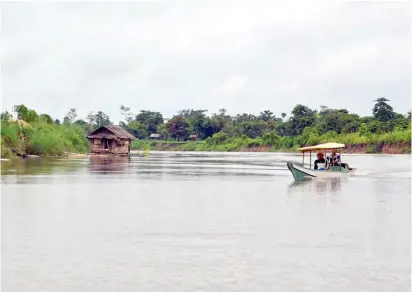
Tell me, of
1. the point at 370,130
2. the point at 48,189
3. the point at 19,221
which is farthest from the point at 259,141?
the point at 19,221

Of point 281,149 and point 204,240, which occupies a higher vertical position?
point 281,149

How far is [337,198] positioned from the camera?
18688mm

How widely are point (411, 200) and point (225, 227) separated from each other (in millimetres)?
7317

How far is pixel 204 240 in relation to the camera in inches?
448

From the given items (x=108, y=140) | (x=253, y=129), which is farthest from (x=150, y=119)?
(x=108, y=140)

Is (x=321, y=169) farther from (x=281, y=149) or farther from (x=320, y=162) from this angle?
(x=281, y=149)

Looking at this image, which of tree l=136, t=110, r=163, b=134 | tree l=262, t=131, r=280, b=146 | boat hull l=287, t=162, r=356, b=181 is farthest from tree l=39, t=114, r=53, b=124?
tree l=136, t=110, r=163, b=134

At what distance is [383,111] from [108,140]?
3301cm

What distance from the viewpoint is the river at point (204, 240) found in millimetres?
8547

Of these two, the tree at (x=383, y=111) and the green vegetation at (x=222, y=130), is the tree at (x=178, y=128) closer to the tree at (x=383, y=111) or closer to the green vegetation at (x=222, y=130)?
the green vegetation at (x=222, y=130)

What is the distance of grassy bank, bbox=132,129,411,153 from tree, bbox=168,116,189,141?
1.48 m

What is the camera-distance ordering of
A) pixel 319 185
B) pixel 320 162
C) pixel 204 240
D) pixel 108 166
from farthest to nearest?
1. pixel 108 166
2. pixel 320 162
3. pixel 319 185
4. pixel 204 240

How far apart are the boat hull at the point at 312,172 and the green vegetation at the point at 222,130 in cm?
2552

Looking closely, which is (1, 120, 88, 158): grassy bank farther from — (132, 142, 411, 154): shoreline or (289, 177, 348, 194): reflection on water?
(289, 177, 348, 194): reflection on water
